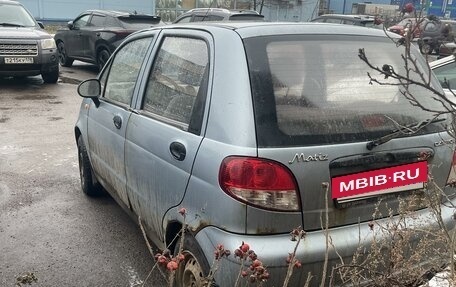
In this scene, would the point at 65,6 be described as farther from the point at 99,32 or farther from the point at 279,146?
the point at 279,146

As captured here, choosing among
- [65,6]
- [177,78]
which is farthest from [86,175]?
[65,6]

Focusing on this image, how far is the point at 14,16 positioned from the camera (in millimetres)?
10555

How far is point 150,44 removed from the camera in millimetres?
3307

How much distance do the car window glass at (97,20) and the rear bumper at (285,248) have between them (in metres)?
11.0

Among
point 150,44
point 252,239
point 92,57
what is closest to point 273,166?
point 252,239

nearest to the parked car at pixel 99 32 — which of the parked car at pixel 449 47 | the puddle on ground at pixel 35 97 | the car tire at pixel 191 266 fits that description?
the puddle on ground at pixel 35 97

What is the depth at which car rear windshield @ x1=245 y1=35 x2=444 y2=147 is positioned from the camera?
2271 millimetres

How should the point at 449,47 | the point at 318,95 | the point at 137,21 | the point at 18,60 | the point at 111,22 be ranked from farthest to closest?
1. the point at 137,21
2. the point at 111,22
3. the point at 18,60
4. the point at 449,47
5. the point at 318,95

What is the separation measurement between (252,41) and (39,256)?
2.32 m

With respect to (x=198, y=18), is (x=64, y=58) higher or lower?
lower

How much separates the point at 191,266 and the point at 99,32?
10381 millimetres

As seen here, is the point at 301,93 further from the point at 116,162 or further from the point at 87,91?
the point at 87,91

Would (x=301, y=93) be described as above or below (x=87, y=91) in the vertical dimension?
above

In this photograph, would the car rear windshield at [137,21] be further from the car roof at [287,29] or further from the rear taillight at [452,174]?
the rear taillight at [452,174]
